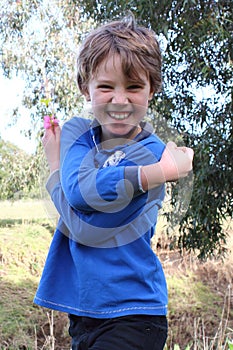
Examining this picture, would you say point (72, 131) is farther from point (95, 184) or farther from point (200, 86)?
point (200, 86)

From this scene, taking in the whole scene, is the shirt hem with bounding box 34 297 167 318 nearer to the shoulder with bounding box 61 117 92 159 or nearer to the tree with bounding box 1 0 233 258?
the shoulder with bounding box 61 117 92 159

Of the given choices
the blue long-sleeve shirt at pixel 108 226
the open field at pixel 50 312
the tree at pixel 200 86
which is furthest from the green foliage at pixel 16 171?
the blue long-sleeve shirt at pixel 108 226

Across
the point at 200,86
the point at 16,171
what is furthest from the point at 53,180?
the point at 16,171

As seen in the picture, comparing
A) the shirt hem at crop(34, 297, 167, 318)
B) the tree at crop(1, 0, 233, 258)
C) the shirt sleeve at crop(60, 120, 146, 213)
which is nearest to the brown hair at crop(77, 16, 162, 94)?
the shirt sleeve at crop(60, 120, 146, 213)

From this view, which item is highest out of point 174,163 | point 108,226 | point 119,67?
point 119,67

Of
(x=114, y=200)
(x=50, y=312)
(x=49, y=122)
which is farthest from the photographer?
(x=50, y=312)

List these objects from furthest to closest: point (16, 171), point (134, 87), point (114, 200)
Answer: point (16, 171) < point (134, 87) < point (114, 200)

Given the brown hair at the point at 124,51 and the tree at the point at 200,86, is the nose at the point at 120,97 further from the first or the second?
the tree at the point at 200,86

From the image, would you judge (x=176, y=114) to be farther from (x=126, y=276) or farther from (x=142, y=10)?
(x=126, y=276)

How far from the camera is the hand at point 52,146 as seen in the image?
3.89 ft

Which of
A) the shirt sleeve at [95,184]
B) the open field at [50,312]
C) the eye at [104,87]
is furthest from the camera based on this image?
the open field at [50,312]

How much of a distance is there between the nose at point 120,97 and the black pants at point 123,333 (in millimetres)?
471

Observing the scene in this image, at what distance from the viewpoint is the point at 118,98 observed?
1.09 m

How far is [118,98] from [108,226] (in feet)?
0.92
